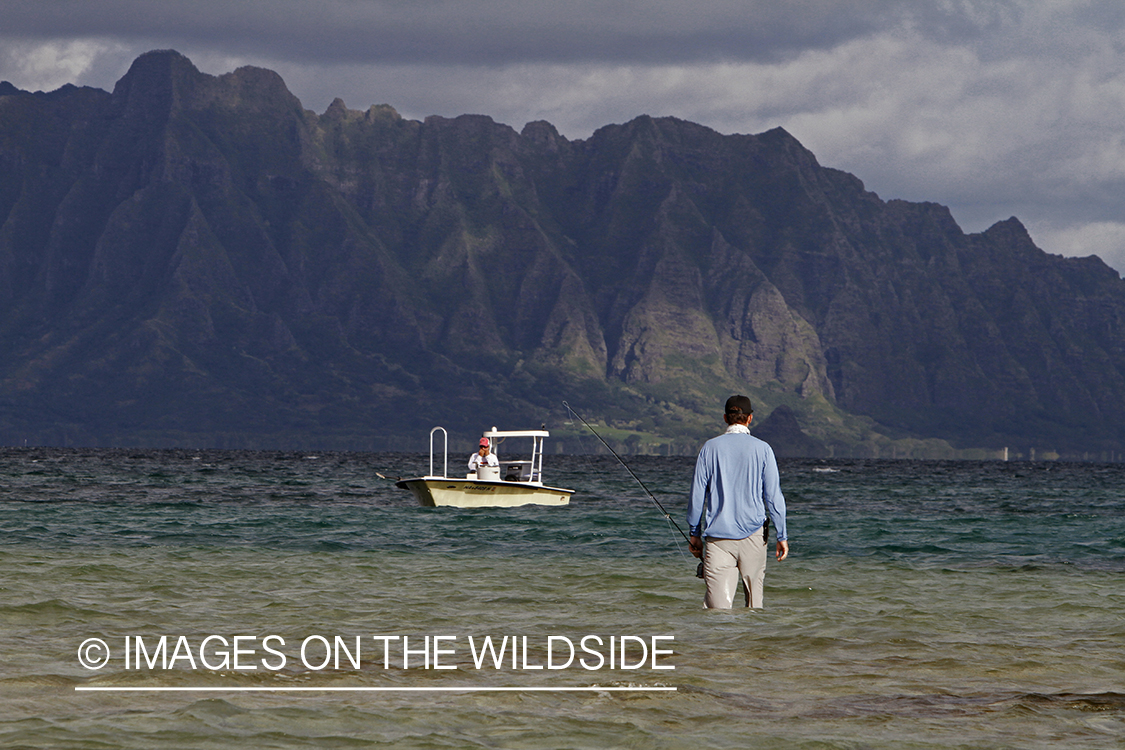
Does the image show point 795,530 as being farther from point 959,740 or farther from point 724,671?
point 959,740

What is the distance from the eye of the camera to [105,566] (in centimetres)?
2050

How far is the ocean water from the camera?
8.41m

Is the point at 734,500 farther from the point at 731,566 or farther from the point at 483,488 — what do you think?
the point at 483,488

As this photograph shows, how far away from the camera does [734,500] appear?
1203 centimetres

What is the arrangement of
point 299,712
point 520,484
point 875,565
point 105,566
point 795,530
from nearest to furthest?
point 299,712
point 105,566
point 875,565
point 795,530
point 520,484

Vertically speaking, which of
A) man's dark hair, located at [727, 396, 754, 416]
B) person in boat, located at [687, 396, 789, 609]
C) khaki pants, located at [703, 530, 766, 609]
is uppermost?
man's dark hair, located at [727, 396, 754, 416]

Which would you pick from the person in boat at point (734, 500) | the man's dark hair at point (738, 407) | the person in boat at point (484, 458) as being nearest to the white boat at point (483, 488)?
the person in boat at point (484, 458)

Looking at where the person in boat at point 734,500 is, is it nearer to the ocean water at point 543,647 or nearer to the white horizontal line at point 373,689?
the ocean water at point 543,647

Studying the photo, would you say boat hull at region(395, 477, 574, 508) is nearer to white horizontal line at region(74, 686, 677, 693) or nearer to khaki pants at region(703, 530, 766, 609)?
khaki pants at region(703, 530, 766, 609)

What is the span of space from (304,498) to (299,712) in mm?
46022

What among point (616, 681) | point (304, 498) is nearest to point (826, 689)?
point (616, 681)

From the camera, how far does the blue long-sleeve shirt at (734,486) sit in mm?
11961

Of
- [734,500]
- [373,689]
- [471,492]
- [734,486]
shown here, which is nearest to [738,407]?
[734,486]

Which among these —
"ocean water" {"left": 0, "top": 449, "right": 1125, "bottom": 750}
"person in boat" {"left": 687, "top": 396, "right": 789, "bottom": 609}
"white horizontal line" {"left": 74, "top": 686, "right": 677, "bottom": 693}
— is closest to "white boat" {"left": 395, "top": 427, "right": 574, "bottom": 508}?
"ocean water" {"left": 0, "top": 449, "right": 1125, "bottom": 750}
